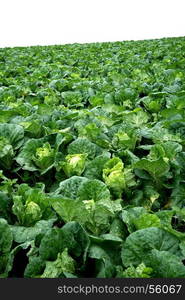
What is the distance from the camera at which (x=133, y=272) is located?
171 centimetres

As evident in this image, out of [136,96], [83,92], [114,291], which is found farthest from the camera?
[83,92]

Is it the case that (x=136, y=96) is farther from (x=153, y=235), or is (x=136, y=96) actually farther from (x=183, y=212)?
(x=153, y=235)

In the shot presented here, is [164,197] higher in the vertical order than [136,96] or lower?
lower

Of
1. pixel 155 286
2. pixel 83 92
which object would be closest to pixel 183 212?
pixel 155 286

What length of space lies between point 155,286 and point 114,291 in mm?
184

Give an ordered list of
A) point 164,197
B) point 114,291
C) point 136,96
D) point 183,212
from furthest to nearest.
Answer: point 136,96
point 164,197
point 183,212
point 114,291

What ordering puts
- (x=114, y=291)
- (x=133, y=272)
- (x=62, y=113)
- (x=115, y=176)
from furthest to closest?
(x=62, y=113) < (x=115, y=176) < (x=133, y=272) < (x=114, y=291)

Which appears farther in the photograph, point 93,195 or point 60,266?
point 93,195

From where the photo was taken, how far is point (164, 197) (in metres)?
2.70

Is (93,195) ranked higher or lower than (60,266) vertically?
higher

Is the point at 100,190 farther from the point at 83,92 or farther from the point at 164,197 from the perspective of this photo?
the point at 83,92

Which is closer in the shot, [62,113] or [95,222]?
[95,222]

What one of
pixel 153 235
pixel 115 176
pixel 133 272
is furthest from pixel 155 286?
pixel 115 176

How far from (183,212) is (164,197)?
0.47 meters
